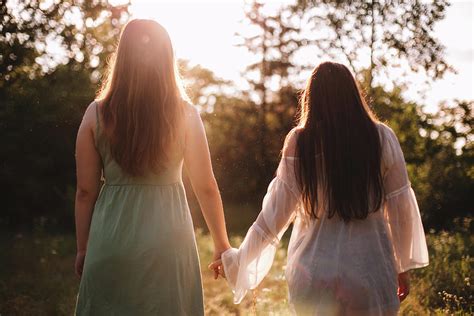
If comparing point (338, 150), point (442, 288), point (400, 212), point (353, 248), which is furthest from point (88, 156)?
point (442, 288)

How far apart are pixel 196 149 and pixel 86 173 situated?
0.66 meters

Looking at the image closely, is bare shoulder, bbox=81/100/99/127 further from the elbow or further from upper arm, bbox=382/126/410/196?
upper arm, bbox=382/126/410/196

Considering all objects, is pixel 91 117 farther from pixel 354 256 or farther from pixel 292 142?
pixel 354 256

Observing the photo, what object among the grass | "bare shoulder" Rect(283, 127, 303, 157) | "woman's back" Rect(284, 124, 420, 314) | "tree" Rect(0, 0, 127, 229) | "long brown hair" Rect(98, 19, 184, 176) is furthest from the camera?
"tree" Rect(0, 0, 127, 229)

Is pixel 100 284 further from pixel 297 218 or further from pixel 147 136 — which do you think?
pixel 297 218

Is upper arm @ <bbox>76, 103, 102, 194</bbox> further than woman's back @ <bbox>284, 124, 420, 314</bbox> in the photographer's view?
Yes

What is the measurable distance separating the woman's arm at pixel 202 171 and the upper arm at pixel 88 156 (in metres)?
0.54

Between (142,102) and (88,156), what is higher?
(142,102)

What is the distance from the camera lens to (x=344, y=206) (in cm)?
310

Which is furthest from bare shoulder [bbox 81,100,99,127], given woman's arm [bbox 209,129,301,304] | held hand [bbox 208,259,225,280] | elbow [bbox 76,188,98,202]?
held hand [bbox 208,259,225,280]

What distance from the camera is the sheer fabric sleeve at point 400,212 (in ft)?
10.6

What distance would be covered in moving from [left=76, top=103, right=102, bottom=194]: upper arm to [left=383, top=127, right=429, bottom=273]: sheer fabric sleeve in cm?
169

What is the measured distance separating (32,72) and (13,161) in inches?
81.9

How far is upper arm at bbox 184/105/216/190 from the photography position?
3.37 m
